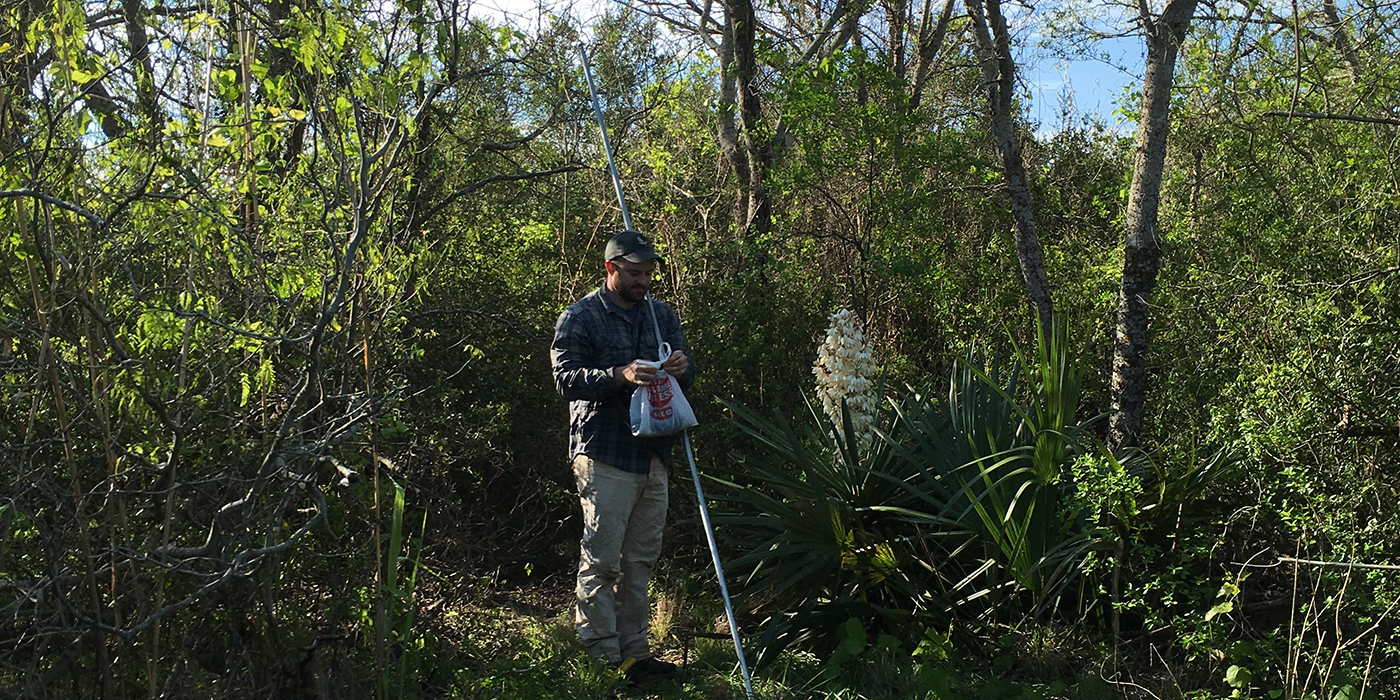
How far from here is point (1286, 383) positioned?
14.7 feet

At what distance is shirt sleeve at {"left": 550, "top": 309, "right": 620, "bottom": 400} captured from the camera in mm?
4777

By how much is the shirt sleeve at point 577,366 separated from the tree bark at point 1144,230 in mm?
3176

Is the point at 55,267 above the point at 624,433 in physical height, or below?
above

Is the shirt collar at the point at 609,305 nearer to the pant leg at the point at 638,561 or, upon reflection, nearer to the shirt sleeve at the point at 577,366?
the shirt sleeve at the point at 577,366

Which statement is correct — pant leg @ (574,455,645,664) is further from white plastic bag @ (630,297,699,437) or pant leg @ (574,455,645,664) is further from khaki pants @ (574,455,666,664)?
white plastic bag @ (630,297,699,437)

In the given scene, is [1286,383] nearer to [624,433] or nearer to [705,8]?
[624,433]

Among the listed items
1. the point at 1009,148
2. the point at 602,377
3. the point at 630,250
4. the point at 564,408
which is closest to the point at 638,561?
the point at 602,377

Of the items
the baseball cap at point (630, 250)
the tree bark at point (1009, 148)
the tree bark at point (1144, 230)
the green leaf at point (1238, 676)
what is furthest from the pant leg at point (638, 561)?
the tree bark at point (1009, 148)

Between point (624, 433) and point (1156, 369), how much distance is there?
12.5ft

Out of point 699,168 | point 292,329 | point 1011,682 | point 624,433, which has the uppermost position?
point 699,168

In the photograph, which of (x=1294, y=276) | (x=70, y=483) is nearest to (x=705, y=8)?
(x=1294, y=276)

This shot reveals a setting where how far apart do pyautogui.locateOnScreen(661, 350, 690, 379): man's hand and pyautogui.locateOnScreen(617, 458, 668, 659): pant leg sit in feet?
1.39

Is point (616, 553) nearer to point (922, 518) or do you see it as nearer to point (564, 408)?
point (922, 518)

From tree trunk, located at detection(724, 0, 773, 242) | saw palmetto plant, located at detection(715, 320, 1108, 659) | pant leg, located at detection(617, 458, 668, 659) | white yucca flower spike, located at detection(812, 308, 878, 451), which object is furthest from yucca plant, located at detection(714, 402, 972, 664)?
tree trunk, located at detection(724, 0, 773, 242)
